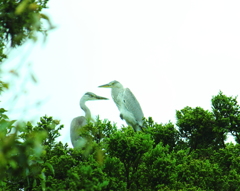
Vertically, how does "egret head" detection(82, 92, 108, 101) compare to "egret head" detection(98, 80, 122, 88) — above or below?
below

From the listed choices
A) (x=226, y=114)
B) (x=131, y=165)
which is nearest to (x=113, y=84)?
(x=226, y=114)

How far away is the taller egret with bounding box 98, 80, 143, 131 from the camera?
1638 cm

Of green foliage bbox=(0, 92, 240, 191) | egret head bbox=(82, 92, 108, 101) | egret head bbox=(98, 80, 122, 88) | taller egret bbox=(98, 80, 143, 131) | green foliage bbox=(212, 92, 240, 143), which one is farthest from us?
egret head bbox=(98, 80, 122, 88)

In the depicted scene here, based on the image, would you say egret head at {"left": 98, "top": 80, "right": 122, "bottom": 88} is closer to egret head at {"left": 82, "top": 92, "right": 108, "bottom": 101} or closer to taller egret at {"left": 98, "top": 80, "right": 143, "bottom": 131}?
taller egret at {"left": 98, "top": 80, "right": 143, "bottom": 131}

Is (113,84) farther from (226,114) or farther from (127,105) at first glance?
(226,114)

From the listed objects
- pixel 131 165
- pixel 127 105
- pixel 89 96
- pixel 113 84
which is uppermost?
pixel 113 84

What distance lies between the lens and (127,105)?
16.7 metres

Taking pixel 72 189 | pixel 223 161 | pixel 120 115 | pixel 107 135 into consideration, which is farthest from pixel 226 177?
pixel 120 115

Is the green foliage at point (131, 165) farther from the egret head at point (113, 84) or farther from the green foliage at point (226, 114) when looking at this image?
the egret head at point (113, 84)

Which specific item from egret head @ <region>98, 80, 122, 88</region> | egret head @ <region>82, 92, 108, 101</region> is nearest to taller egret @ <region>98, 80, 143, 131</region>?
egret head @ <region>98, 80, 122, 88</region>

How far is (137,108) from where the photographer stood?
1684 centimetres

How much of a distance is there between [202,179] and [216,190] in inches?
18.9

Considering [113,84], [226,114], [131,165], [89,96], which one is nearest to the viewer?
[131,165]

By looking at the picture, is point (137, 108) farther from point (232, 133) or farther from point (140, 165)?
point (140, 165)
